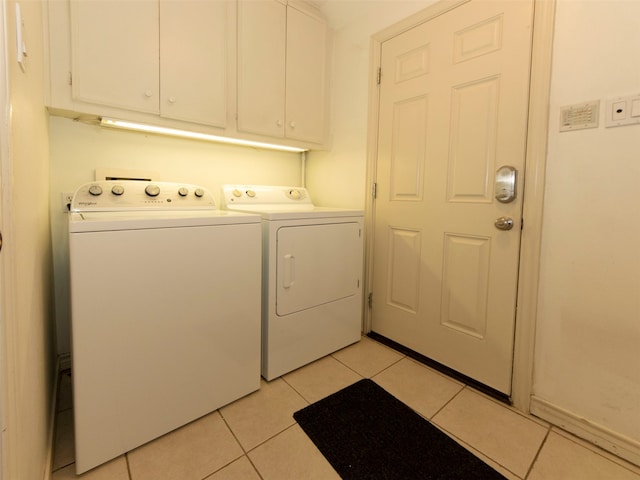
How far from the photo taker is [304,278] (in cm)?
170

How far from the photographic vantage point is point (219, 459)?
1170 millimetres

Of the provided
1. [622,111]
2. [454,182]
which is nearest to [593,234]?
[622,111]

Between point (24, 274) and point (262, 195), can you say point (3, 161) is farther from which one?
point (262, 195)

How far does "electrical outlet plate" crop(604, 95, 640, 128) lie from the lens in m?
1.09

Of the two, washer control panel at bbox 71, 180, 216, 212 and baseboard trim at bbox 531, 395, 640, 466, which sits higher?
washer control panel at bbox 71, 180, 216, 212

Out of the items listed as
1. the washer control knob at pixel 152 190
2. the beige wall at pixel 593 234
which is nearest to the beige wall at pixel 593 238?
the beige wall at pixel 593 234

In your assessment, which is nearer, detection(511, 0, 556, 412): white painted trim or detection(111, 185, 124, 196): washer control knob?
detection(511, 0, 556, 412): white painted trim

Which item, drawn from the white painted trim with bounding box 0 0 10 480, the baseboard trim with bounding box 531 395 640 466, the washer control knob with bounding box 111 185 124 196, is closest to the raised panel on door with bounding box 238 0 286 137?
the washer control knob with bounding box 111 185 124 196

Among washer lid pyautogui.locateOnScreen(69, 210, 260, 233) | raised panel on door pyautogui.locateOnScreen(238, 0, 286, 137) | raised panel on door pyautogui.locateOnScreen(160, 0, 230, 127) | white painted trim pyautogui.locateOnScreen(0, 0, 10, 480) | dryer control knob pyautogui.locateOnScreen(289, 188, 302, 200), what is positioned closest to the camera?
white painted trim pyautogui.locateOnScreen(0, 0, 10, 480)

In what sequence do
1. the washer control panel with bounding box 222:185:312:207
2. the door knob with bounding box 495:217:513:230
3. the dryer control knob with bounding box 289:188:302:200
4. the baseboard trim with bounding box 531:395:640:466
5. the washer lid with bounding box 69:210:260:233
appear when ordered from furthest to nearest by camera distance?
the dryer control knob with bounding box 289:188:302:200 < the washer control panel with bounding box 222:185:312:207 < the door knob with bounding box 495:217:513:230 < the baseboard trim with bounding box 531:395:640:466 < the washer lid with bounding box 69:210:260:233

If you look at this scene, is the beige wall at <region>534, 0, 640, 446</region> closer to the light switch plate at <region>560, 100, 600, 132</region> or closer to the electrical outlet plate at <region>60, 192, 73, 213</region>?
the light switch plate at <region>560, 100, 600, 132</region>

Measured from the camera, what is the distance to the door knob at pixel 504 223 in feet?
4.66

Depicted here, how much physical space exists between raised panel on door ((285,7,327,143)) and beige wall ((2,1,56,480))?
1.26 meters

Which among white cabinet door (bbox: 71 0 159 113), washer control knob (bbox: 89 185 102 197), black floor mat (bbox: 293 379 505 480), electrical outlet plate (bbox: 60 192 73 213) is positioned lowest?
black floor mat (bbox: 293 379 505 480)
